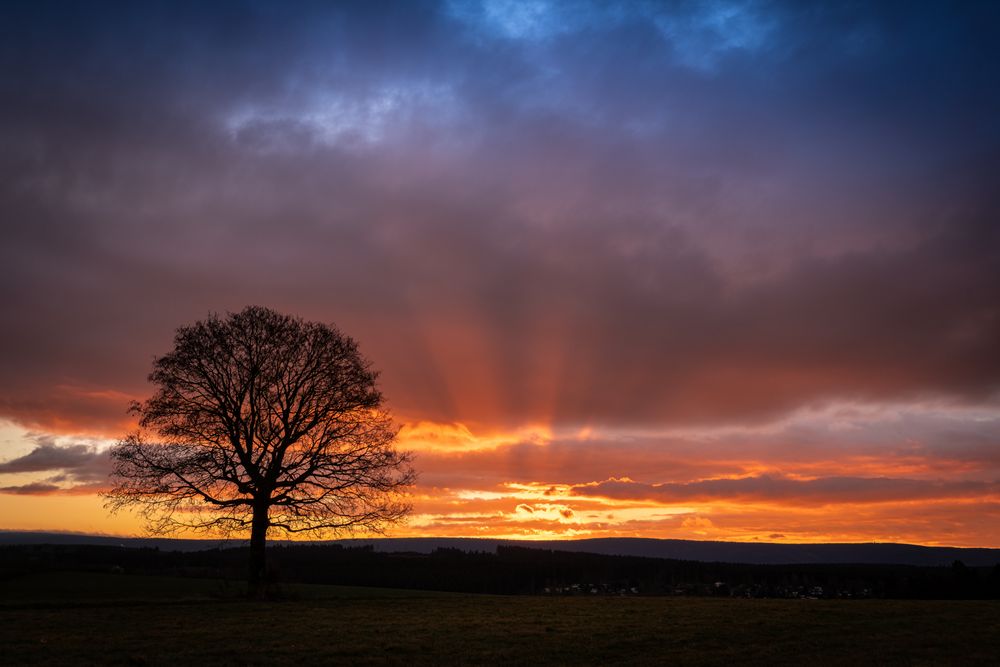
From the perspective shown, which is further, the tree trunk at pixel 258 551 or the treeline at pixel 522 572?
the treeline at pixel 522 572

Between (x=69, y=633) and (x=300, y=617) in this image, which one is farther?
(x=300, y=617)

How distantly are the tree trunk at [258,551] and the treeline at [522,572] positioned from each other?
2.72ft

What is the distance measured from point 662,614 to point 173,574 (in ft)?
156

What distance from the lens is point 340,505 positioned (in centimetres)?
3862

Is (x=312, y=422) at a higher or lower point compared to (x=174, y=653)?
higher

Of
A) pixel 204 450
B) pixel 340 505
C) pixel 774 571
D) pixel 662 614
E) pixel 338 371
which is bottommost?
pixel 774 571

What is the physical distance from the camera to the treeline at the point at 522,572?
237 ft

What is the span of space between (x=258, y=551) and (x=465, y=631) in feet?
54.2

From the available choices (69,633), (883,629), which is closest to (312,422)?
(69,633)

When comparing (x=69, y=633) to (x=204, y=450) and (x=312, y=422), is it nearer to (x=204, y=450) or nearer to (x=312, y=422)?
(x=204, y=450)

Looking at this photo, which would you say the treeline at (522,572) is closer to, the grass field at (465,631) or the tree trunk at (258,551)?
the tree trunk at (258,551)

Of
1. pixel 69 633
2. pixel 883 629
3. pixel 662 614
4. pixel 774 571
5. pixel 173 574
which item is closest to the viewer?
pixel 69 633

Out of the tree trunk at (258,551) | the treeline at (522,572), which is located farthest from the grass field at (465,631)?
the treeline at (522,572)

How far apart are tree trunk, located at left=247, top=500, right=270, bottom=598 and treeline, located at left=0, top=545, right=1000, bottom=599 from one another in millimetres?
829
